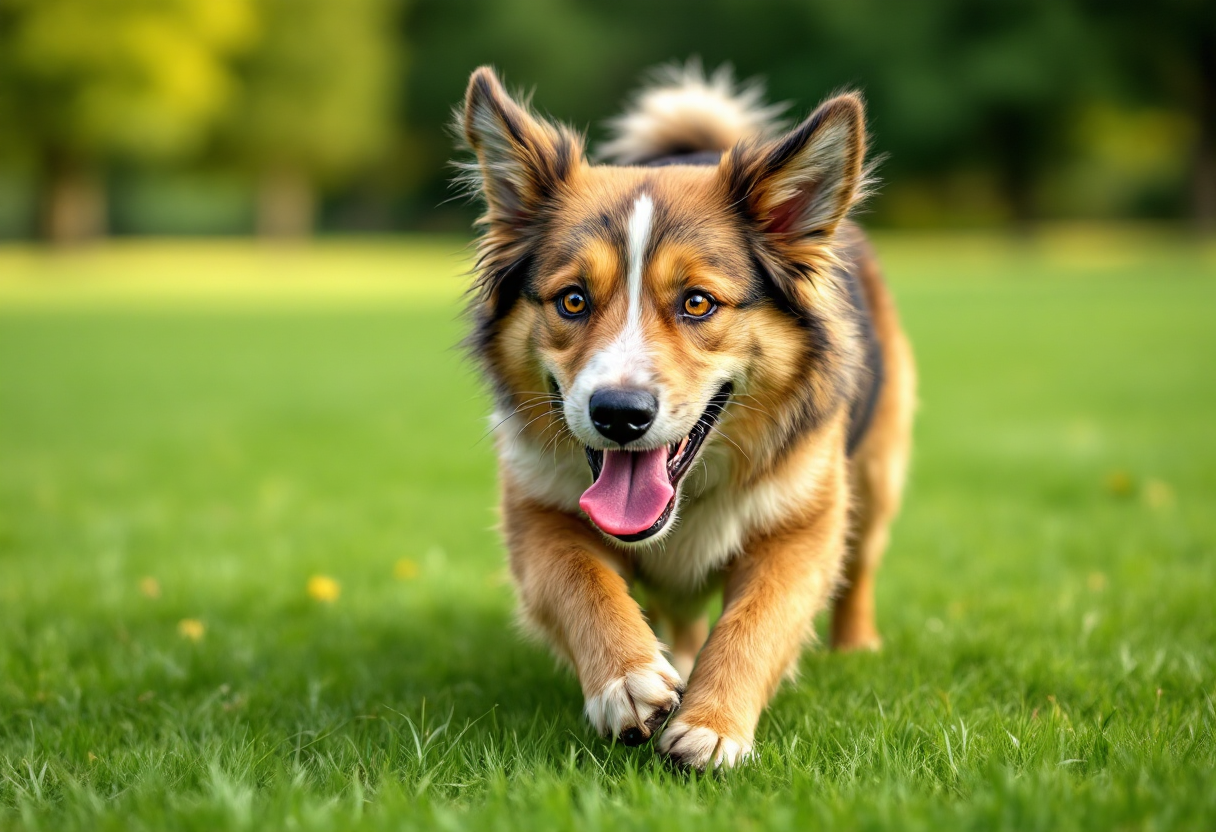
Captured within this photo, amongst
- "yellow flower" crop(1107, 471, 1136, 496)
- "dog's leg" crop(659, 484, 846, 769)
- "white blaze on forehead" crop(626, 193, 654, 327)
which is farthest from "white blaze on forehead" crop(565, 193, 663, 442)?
"yellow flower" crop(1107, 471, 1136, 496)

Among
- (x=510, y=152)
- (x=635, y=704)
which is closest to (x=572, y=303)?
(x=510, y=152)

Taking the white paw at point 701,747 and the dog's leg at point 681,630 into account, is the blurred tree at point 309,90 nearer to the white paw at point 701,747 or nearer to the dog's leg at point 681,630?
the dog's leg at point 681,630

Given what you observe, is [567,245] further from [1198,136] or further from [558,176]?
[1198,136]

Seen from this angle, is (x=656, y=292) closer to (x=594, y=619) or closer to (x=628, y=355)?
(x=628, y=355)

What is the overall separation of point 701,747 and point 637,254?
155 cm

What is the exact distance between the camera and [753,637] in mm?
3346

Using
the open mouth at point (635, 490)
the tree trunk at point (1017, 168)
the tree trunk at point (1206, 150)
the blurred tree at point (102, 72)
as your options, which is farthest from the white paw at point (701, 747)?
the tree trunk at point (1017, 168)

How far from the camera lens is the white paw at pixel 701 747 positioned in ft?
9.91

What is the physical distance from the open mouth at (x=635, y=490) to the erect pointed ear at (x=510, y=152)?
1.03 metres

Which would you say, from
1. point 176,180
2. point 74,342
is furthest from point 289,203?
point 74,342

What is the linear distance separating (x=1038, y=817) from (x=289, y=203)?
171ft

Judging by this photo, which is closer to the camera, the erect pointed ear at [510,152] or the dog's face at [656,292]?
the dog's face at [656,292]

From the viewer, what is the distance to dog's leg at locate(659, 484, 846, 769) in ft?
10.1

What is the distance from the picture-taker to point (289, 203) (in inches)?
2010
